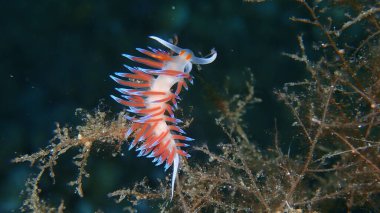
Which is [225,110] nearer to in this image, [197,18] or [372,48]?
[197,18]

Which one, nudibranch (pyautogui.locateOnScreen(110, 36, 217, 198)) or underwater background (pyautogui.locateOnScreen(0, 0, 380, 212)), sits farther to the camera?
underwater background (pyautogui.locateOnScreen(0, 0, 380, 212))

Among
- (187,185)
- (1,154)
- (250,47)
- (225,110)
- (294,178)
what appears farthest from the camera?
(250,47)

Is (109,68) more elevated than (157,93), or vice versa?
(157,93)

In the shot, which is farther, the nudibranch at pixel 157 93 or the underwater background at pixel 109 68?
the underwater background at pixel 109 68

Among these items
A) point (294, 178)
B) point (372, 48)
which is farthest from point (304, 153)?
point (372, 48)

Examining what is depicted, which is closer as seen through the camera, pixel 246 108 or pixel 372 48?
pixel 372 48

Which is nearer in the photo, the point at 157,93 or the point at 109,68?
the point at 157,93

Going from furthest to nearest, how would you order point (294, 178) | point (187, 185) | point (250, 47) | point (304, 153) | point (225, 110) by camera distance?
1. point (250, 47)
2. point (225, 110)
3. point (304, 153)
4. point (187, 185)
5. point (294, 178)

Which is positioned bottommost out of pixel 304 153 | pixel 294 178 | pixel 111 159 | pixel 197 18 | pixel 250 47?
pixel 111 159
